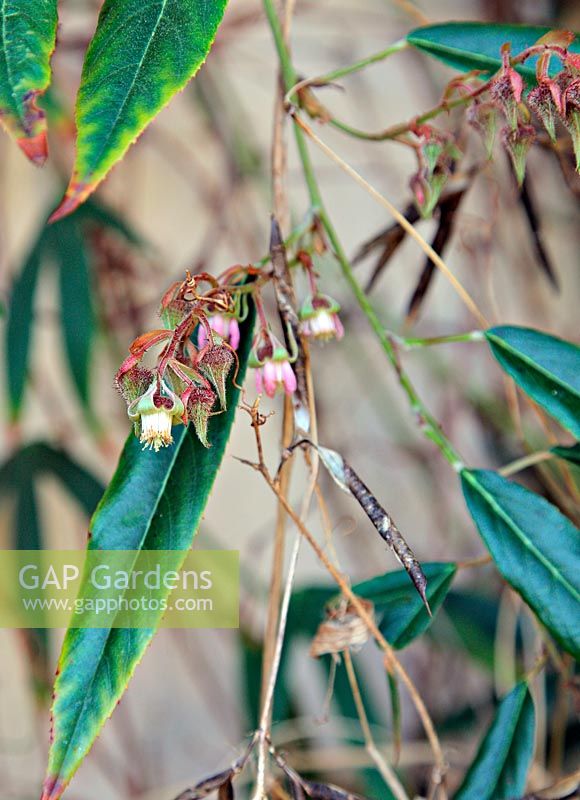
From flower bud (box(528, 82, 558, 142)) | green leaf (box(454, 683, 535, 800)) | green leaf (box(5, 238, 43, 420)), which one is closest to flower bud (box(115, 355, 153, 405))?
flower bud (box(528, 82, 558, 142))

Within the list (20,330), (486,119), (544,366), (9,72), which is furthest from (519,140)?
(20,330)

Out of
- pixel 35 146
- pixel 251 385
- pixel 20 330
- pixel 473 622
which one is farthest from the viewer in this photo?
pixel 251 385

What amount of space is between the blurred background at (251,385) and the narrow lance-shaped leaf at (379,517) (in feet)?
2.30

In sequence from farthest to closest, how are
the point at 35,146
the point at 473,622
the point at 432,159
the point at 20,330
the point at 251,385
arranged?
the point at 251,385 → the point at 473,622 → the point at 20,330 → the point at 432,159 → the point at 35,146

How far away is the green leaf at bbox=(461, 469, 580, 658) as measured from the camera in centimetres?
41

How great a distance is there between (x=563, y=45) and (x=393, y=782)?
42 centimetres

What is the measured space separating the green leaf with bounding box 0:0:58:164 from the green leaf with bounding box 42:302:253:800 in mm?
153

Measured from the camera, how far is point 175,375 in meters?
0.33

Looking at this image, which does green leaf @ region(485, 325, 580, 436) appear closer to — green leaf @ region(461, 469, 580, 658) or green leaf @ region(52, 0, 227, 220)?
green leaf @ region(461, 469, 580, 658)

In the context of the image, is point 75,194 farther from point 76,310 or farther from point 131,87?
point 76,310

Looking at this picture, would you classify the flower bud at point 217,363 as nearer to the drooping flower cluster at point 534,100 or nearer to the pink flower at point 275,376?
the pink flower at point 275,376

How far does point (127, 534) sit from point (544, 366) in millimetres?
241

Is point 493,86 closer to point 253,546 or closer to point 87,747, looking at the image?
point 87,747

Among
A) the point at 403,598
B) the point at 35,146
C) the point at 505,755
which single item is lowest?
the point at 505,755
